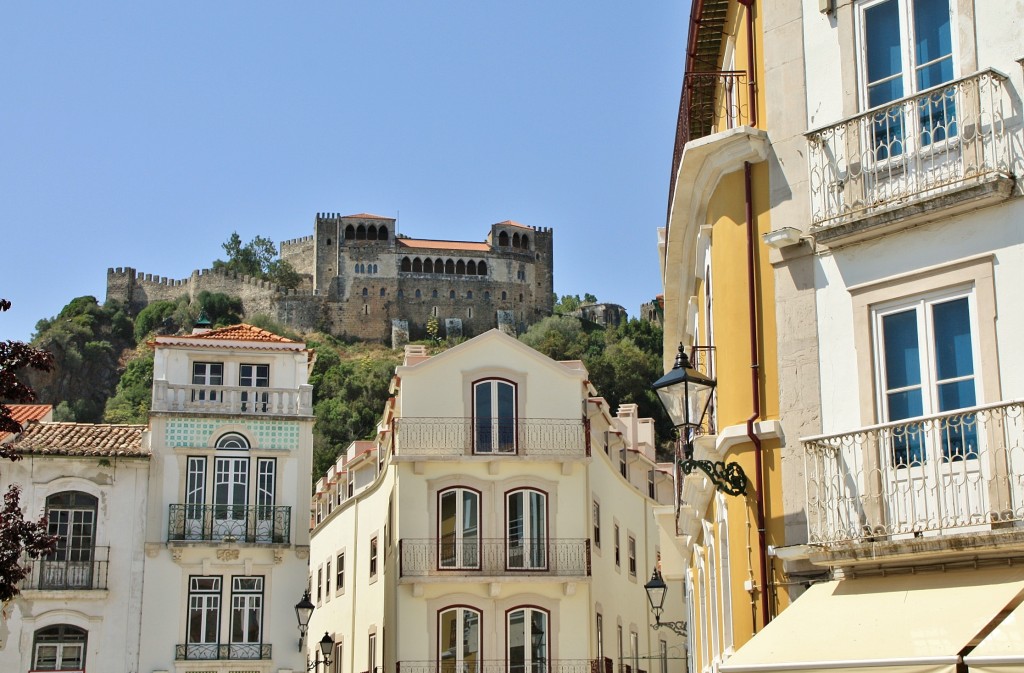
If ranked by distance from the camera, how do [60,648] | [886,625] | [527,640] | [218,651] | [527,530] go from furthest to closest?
1. [527,530]
2. [527,640]
3. [218,651]
4. [60,648]
5. [886,625]

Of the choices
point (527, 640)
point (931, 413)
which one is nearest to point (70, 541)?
point (527, 640)

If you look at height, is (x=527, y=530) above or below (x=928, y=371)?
above

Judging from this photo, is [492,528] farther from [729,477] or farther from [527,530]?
[729,477]

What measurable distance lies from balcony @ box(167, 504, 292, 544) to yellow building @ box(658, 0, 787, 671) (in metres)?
19.3

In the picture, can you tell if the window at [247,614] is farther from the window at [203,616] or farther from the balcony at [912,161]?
the balcony at [912,161]

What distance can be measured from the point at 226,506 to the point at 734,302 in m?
22.8

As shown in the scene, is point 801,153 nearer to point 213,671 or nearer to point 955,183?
point 955,183

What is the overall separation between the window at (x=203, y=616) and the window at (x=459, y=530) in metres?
5.06

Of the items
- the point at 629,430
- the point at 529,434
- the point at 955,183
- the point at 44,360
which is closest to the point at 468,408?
the point at 529,434

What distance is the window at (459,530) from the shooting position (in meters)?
34.1

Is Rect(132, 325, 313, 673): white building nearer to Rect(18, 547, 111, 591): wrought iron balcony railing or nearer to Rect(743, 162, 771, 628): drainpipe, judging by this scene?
Rect(18, 547, 111, 591): wrought iron balcony railing

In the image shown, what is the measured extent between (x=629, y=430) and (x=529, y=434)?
11.3 m

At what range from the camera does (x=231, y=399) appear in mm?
34625

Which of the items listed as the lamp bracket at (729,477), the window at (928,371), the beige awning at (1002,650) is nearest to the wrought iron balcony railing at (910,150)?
the window at (928,371)
